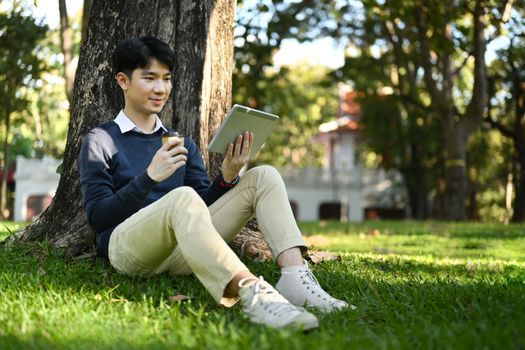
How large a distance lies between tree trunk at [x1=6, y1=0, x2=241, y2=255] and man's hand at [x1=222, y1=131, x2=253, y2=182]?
3.83 feet

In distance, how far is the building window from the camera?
38.6 m

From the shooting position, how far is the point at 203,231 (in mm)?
3352

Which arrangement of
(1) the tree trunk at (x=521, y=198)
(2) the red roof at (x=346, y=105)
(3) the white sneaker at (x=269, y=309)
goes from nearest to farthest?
(3) the white sneaker at (x=269, y=309), (1) the tree trunk at (x=521, y=198), (2) the red roof at (x=346, y=105)

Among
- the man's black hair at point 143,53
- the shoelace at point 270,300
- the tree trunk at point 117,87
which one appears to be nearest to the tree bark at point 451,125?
the tree trunk at point 117,87

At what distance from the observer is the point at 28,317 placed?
3217mm

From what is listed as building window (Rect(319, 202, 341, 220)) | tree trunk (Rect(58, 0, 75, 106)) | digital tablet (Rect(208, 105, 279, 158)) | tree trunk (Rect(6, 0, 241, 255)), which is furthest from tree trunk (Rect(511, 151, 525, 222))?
digital tablet (Rect(208, 105, 279, 158))

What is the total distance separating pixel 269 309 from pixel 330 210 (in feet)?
118

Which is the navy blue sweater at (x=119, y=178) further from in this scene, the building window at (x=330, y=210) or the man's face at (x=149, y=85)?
the building window at (x=330, y=210)

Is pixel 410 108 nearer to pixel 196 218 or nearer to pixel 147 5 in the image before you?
pixel 147 5

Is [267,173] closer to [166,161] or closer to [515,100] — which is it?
[166,161]

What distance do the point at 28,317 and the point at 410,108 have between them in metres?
21.9

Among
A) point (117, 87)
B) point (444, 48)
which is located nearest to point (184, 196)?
point (117, 87)

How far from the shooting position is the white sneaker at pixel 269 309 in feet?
9.96

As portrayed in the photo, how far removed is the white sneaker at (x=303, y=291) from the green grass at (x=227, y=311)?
0.45ft
